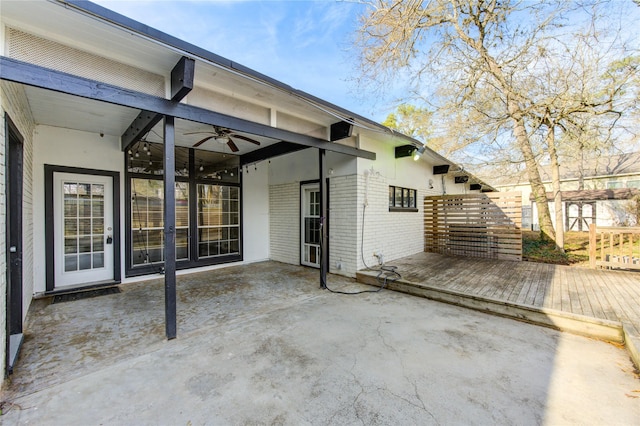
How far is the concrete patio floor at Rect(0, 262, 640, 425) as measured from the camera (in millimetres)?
1945

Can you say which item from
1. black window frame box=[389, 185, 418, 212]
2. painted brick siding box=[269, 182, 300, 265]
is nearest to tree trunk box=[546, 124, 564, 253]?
black window frame box=[389, 185, 418, 212]

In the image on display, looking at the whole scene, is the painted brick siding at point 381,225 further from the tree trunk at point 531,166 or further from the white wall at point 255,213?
the tree trunk at point 531,166

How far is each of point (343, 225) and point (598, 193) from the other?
17.4m

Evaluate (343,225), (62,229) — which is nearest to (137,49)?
(62,229)

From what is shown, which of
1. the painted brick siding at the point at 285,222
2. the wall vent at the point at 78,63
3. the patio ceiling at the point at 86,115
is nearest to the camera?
the wall vent at the point at 78,63

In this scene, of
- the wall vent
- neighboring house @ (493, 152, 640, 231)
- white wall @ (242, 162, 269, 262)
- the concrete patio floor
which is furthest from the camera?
neighboring house @ (493, 152, 640, 231)

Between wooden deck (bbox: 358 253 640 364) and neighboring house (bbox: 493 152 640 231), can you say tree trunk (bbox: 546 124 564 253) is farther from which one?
neighboring house (bbox: 493 152 640 231)

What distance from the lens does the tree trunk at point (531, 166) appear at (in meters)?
7.42

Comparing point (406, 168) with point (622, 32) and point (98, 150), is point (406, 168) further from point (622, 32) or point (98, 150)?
point (98, 150)

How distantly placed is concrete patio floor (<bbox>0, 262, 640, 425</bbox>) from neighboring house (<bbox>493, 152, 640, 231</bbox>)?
45.0ft

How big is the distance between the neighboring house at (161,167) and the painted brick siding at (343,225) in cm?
3

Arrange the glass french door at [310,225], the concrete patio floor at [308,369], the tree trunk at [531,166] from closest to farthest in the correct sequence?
the concrete patio floor at [308,369] < the glass french door at [310,225] < the tree trunk at [531,166]

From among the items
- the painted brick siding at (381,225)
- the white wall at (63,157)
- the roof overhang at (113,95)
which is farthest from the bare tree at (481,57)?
the white wall at (63,157)

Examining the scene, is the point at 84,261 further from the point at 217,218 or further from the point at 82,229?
→ the point at 217,218
